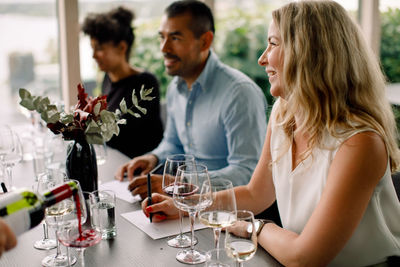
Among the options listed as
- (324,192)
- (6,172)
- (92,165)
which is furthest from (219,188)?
(6,172)

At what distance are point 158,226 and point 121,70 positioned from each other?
205 centimetres

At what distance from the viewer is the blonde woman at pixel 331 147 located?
49.5 inches

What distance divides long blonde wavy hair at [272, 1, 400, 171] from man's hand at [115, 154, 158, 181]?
88cm

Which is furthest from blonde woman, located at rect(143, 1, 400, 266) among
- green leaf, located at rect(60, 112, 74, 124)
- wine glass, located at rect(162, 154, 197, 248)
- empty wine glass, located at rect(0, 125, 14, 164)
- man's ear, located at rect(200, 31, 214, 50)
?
man's ear, located at rect(200, 31, 214, 50)

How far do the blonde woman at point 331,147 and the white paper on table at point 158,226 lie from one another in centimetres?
5

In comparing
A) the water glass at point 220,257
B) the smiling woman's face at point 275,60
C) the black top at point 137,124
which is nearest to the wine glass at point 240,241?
the water glass at point 220,257

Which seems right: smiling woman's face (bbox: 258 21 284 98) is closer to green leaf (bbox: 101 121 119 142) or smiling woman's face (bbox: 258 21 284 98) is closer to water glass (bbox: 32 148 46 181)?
green leaf (bbox: 101 121 119 142)

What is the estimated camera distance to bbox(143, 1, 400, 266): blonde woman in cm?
126

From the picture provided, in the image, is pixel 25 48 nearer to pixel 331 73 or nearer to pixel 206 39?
pixel 206 39

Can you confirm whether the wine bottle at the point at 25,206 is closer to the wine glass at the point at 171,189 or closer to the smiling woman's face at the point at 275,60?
the wine glass at the point at 171,189

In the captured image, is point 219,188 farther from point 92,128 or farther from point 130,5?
point 130,5

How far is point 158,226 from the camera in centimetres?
150

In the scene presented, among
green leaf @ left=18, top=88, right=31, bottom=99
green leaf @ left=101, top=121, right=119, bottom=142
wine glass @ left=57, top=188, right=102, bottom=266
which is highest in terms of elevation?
green leaf @ left=18, top=88, right=31, bottom=99

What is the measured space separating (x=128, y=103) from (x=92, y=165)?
147 centimetres
